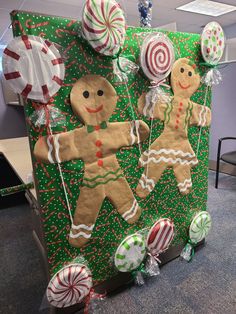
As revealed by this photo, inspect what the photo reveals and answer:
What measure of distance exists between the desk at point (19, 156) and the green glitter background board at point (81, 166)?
385mm

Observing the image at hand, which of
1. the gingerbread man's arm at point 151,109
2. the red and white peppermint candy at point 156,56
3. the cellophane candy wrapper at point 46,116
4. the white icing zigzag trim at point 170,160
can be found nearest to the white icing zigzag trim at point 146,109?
the gingerbread man's arm at point 151,109

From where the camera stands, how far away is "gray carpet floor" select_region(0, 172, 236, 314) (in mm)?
1307

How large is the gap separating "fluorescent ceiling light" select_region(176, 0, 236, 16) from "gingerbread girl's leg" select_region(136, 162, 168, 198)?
4.19 metres

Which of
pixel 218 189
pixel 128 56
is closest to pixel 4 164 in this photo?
pixel 128 56

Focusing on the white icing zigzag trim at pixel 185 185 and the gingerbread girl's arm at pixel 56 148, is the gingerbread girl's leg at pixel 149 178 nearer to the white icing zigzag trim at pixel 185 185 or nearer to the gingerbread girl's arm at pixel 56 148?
the white icing zigzag trim at pixel 185 185

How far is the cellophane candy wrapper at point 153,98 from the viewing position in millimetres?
1198

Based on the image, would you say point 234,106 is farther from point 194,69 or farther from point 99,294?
point 99,294

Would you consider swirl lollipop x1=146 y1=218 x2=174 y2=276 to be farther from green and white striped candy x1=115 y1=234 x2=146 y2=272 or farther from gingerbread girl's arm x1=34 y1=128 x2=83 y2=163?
gingerbread girl's arm x1=34 y1=128 x2=83 y2=163

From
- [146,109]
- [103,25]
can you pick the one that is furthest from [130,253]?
[103,25]

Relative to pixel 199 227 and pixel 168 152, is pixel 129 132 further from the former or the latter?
pixel 199 227

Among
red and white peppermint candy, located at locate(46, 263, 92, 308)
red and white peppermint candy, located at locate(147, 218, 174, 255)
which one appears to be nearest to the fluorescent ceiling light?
red and white peppermint candy, located at locate(147, 218, 174, 255)

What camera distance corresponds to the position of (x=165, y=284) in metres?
1.45

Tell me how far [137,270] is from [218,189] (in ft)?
5.67

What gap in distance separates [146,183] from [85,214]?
15.1 inches
